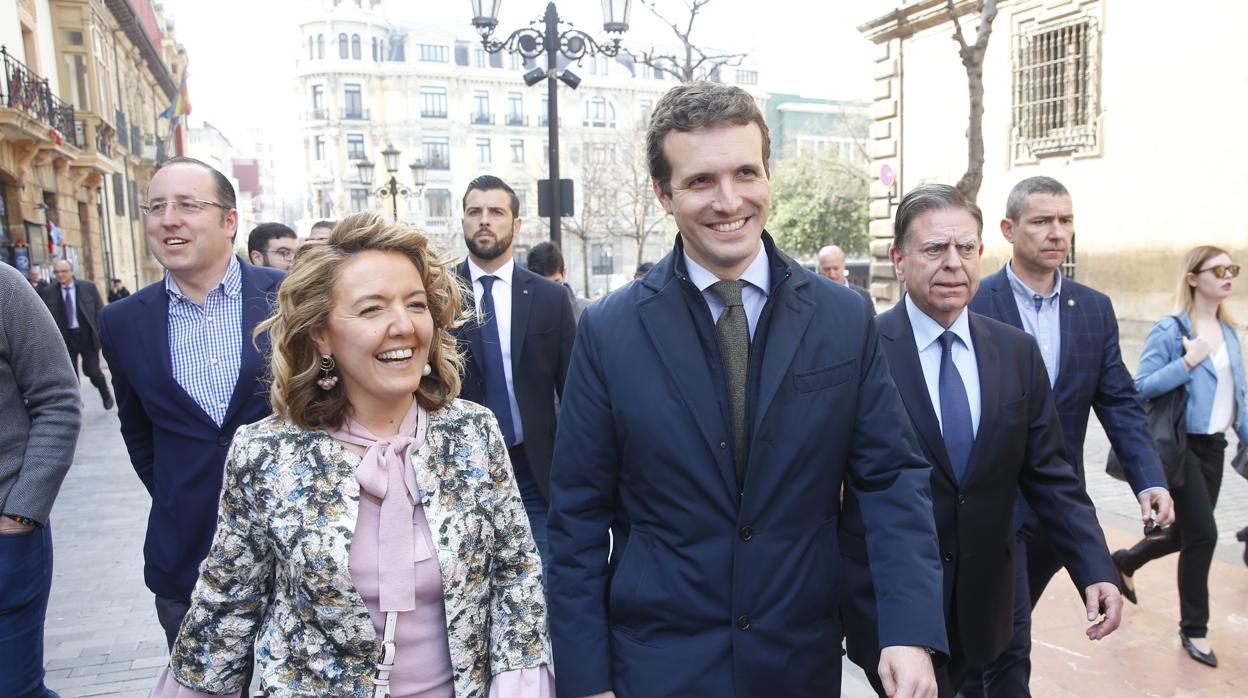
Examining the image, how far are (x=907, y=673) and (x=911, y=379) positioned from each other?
112 centimetres

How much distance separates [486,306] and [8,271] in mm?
2040

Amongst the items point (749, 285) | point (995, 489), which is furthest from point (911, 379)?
point (749, 285)

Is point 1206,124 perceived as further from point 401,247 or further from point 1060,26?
point 401,247

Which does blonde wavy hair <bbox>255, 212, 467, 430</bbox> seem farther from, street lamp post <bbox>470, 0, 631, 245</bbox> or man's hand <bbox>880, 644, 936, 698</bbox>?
street lamp post <bbox>470, 0, 631, 245</bbox>

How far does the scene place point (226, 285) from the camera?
10.7 feet

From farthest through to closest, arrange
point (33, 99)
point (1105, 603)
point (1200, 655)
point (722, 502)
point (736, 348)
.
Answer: point (33, 99), point (1200, 655), point (1105, 603), point (736, 348), point (722, 502)

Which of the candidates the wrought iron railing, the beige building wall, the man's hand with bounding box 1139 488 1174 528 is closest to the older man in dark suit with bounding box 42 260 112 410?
the wrought iron railing

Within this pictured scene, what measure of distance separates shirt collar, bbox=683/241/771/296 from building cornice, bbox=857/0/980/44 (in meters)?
14.7

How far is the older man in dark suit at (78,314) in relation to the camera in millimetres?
13016

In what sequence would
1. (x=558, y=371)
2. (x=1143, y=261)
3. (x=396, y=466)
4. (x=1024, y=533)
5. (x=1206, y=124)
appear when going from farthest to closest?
(x=1143, y=261)
(x=1206, y=124)
(x=558, y=371)
(x=1024, y=533)
(x=396, y=466)

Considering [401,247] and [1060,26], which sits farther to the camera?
[1060,26]

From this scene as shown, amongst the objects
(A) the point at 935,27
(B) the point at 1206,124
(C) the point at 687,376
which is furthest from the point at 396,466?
(A) the point at 935,27

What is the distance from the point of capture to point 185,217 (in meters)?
3.20

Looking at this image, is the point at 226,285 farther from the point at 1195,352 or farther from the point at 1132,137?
the point at 1132,137
